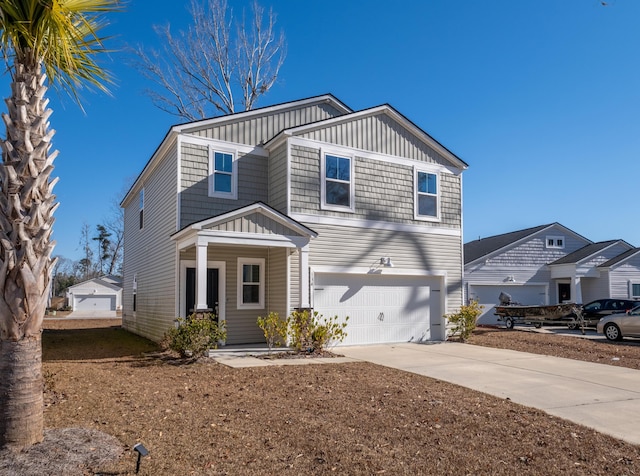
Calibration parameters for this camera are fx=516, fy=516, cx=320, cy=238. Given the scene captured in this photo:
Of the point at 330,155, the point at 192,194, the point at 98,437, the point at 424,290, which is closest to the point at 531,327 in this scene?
the point at 424,290

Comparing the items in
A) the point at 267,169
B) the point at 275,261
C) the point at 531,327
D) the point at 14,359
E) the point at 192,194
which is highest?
the point at 267,169

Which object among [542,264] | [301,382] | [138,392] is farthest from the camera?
[542,264]

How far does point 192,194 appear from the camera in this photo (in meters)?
13.6

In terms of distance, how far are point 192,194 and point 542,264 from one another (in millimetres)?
19549

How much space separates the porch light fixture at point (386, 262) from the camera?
1507 centimetres

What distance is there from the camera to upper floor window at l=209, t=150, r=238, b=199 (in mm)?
13992

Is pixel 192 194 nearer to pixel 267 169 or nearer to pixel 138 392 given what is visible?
pixel 267 169

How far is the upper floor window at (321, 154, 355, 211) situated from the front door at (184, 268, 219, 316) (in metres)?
3.62

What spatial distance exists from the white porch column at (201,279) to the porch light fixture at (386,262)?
18.2 feet

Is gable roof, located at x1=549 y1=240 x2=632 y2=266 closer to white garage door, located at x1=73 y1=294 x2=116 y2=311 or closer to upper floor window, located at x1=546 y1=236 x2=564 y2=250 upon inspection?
upper floor window, located at x1=546 y1=236 x2=564 y2=250

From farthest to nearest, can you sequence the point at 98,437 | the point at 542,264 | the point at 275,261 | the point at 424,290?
the point at 542,264 < the point at 424,290 < the point at 275,261 < the point at 98,437

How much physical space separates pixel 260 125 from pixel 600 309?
15.5 metres

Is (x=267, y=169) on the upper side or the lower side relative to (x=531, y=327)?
upper

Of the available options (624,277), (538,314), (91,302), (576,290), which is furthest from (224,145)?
(91,302)
